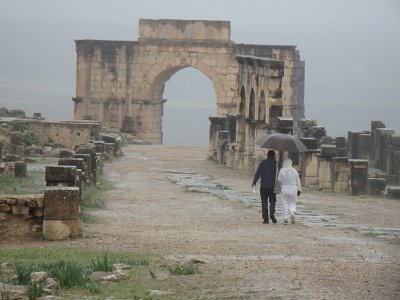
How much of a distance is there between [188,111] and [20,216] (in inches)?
3584

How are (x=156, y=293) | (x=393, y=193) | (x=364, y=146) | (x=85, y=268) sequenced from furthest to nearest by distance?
(x=364, y=146)
(x=393, y=193)
(x=85, y=268)
(x=156, y=293)

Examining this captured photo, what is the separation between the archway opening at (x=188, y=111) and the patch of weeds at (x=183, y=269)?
2407 inches

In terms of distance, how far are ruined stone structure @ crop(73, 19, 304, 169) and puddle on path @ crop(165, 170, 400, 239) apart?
15.8 metres

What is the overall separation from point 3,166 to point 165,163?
10.3m

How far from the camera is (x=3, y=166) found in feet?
99.5

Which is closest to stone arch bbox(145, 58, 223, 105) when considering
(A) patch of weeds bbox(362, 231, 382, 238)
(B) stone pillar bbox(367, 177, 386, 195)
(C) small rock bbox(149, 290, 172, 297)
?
(B) stone pillar bbox(367, 177, 386, 195)

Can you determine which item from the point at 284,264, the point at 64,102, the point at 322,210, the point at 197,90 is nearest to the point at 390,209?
the point at 322,210

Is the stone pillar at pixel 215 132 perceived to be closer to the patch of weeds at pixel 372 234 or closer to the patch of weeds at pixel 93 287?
the patch of weeds at pixel 372 234

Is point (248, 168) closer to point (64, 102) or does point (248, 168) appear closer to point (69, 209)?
point (69, 209)

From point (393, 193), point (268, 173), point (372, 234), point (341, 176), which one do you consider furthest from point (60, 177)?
point (341, 176)

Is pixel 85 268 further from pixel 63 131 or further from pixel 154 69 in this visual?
pixel 154 69

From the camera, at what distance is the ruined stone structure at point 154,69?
5228cm

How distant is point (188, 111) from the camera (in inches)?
4343

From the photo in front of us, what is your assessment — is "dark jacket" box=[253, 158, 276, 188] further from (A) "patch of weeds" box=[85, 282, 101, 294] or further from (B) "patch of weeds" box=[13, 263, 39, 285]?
(A) "patch of weeds" box=[85, 282, 101, 294]
